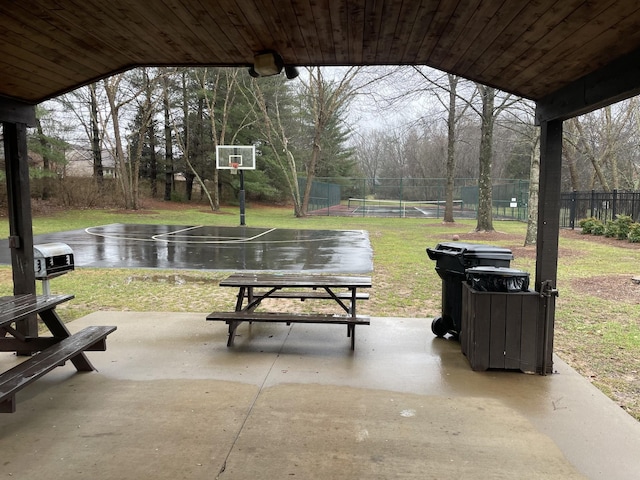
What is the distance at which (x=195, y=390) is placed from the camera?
348 centimetres

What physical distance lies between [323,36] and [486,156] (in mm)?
15649

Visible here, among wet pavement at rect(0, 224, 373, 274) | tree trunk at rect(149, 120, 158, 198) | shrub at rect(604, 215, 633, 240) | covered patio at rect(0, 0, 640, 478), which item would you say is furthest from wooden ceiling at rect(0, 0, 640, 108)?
tree trunk at rect(149, 120, 158, 198)

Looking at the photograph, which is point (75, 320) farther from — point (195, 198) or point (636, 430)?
point (195, 198)

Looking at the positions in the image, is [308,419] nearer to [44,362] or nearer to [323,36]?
[44,362]

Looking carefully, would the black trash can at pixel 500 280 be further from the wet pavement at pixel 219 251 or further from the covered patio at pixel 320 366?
the wet pavement at pixel 219 251

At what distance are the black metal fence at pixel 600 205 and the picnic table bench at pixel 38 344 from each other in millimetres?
16788

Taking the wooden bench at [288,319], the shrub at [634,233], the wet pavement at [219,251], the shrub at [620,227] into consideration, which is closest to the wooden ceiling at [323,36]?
the wooden bench at [288,319]

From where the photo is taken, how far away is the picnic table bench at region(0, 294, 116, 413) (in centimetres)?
280

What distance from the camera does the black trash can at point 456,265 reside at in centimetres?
439

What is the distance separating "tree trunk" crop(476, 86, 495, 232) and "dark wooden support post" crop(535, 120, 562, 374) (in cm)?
1436

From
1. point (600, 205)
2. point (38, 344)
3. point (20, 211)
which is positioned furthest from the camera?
point (600, 205)

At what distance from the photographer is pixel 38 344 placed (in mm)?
3828

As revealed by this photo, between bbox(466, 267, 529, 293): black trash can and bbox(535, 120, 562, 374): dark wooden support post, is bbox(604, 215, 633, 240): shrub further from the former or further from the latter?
bbox(466, 267, 529, 293): black trash can

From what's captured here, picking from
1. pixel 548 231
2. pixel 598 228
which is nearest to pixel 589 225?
pixel 598 228
